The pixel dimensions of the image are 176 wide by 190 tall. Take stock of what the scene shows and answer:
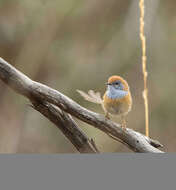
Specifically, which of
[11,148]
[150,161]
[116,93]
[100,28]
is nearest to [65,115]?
[116,93]

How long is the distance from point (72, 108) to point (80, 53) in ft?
2.66

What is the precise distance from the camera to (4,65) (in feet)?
1.93

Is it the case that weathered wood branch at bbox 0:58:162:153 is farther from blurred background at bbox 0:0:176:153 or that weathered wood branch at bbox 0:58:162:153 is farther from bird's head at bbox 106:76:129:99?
blurred background at bbox 0:0:176:153

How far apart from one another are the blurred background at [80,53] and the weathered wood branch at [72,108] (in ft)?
2.06

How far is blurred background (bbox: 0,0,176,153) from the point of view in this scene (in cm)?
127

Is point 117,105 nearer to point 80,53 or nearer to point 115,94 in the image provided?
point 115,94

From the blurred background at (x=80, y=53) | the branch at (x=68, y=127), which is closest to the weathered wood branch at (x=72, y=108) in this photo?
the branch at (x=68, y=127)

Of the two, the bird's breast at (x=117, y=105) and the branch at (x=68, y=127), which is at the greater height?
the bird's breast at (x=117, y=105)

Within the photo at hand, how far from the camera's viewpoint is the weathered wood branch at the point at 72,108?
1.86 ft

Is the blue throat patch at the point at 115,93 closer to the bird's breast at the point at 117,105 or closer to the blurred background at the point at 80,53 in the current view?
the bird's breast at the point at 117,105

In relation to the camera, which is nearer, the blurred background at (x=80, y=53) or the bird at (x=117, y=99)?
the bird at (x=117, y=99)

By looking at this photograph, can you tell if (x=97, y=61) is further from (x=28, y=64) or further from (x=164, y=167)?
(x=164, y=167)

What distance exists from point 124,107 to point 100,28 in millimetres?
844

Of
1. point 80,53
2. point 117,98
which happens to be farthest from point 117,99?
point 80,53
